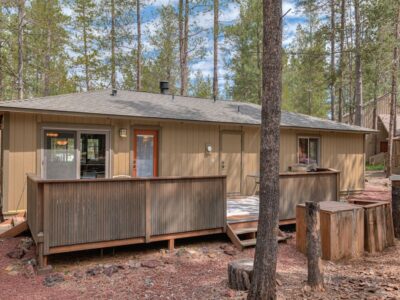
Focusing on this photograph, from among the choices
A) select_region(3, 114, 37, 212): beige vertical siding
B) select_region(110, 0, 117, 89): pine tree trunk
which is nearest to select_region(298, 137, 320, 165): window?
select_region(3, 114, 37, 212): beige vertical siding

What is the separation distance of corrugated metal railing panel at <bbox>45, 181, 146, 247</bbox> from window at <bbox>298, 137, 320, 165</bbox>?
6930mm

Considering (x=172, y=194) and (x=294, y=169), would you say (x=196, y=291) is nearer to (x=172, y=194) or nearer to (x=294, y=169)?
(x=172, y=194)

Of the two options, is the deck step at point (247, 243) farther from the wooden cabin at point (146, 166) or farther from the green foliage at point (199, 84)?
the green foliage at point (199, 84)

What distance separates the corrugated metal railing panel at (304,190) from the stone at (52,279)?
13.7 feet

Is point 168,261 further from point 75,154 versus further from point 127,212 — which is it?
point 75,154

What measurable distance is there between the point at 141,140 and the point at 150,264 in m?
3.91

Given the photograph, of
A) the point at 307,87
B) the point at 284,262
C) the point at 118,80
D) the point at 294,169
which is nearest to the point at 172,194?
the point at 284,262

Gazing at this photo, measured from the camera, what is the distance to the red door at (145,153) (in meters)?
8.07

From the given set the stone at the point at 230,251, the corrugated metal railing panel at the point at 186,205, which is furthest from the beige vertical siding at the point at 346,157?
the stone at the point at 230,251

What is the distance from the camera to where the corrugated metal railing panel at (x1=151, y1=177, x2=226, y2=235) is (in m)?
5.27

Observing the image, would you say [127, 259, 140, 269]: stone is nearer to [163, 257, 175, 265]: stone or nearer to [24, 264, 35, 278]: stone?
[163, 257, 175, 265]: stone

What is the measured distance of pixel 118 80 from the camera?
66.2 feet

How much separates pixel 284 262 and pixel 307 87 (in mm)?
25188

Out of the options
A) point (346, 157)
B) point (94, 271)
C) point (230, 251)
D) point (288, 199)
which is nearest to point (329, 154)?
point (346, 157)
